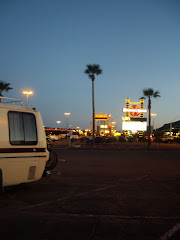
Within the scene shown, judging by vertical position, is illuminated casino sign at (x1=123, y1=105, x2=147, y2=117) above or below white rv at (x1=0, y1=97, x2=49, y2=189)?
above

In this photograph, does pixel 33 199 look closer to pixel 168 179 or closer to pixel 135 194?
pixel 135 194

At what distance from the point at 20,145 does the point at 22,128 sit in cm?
51

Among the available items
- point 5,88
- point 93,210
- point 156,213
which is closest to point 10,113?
point 93,210

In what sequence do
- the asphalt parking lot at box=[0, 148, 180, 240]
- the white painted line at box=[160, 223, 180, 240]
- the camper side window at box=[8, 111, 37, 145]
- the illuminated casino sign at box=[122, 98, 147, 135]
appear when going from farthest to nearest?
the illuminated casino sign at box=[122, 98, 147, 135]
the camper side window at box=[8, 111, 37, 145]
the asphalt parking lot at box=[0, 148, 180, 240]
the white painted line at box=[160, 223, 180, 240]

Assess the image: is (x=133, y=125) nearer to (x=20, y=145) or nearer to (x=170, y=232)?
(x=20, y=145)

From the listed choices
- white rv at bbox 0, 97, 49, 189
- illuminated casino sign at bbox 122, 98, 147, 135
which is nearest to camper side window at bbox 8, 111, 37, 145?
white rv at bbox 0, 97, 49, 189

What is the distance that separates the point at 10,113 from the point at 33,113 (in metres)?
0.86

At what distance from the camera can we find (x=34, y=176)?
27.2 ft

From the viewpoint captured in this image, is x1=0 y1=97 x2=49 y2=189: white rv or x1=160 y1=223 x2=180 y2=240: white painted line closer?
x1=160 y1=223 x2=180 y2=240: white painted line

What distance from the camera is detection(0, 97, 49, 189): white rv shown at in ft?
24.8

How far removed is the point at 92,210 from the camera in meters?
6.71

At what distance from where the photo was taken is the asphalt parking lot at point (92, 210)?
→ 17.2ft

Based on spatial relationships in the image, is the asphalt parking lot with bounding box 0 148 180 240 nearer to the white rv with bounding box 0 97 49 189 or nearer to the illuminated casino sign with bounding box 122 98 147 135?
the white rv with bounding box 0 97 49 189

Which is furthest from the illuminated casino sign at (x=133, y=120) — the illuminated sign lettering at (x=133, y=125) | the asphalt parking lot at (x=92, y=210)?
A: the asphalt parking lot at (x=92, y=210)
